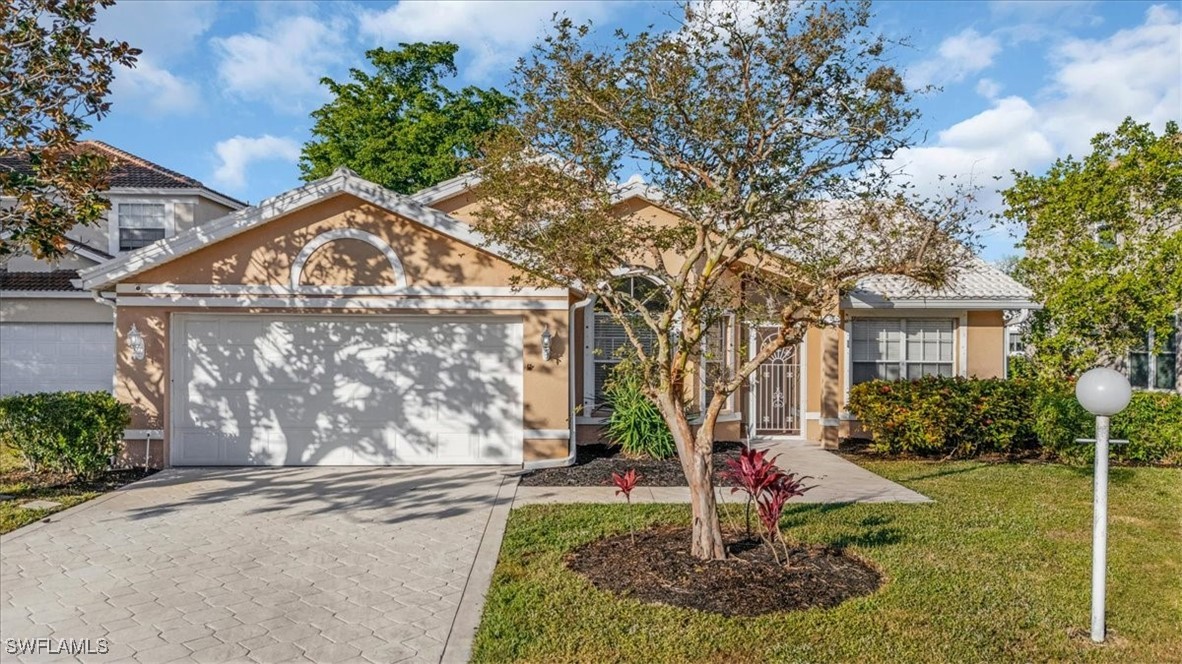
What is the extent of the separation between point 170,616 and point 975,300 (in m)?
13.5

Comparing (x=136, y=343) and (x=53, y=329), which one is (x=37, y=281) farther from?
(x=136, y=343)

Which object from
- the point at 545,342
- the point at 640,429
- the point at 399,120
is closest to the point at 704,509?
the point at 545,342

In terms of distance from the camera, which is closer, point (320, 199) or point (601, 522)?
point (601, 522)

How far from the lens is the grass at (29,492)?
7965 millimetres

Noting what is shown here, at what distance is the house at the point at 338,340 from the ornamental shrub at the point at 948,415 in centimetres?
559

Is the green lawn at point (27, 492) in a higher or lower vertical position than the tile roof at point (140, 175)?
lower

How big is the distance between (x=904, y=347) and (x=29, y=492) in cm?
1450

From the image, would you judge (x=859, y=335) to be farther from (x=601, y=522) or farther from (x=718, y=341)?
(x=601, y=522)

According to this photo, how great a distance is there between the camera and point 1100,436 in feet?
16.6

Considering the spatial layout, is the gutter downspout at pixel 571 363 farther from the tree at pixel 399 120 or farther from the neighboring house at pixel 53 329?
the tree at pixel 399 120

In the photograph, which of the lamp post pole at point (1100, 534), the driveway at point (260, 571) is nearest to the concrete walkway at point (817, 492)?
the driveway at point (260, 571)

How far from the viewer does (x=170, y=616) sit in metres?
5.34

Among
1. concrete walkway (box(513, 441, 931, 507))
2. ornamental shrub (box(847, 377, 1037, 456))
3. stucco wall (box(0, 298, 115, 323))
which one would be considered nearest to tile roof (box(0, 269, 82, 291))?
stucco wall (box(0, 298, 115, 323))

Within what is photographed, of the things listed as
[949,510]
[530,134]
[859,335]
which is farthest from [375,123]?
[949,510]
